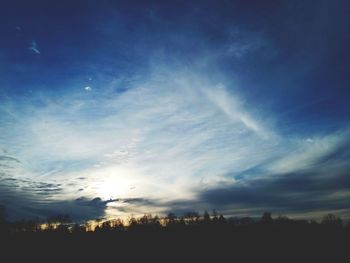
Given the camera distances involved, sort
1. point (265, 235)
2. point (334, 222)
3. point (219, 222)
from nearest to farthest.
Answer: point (265, 235) → point (219, 222) → point (334, 222)

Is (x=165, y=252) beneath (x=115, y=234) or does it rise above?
beneath

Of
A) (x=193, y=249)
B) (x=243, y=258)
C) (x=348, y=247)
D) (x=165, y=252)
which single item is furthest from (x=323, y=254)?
(x=165, y=252)

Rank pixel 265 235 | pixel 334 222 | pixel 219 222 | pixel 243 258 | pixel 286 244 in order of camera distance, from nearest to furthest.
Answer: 1. pixel 243 258
2. pixel 286 244
3. pixel 265 235
4. pixel 219 222
5. pixel 334 222

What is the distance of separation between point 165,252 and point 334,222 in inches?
4658

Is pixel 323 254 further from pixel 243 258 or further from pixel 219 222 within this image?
pixel 219 222

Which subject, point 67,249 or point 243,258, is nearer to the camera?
point 243,258

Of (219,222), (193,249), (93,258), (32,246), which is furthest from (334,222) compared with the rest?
(32,246)

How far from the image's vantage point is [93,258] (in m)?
102

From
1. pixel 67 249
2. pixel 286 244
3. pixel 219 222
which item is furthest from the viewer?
pixel 219 222

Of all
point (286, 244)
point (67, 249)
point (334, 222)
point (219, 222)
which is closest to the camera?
point (67, 249)

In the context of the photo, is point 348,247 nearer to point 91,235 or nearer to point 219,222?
point 219,222

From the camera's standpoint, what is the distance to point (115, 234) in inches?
5605

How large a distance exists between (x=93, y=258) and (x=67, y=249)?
A: 1422 cm

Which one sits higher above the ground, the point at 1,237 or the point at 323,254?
the point at 1,237
